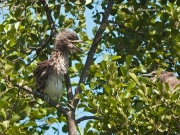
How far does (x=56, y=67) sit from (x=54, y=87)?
0.99 feet

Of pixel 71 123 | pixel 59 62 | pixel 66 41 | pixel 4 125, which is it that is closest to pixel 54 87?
pixel 59 62

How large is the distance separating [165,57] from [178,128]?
2.41 metres

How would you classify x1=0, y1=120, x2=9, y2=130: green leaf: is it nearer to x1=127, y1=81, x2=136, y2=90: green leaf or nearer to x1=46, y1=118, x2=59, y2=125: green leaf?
x1=127, y1=81, x2=136, y2=90: green leaf

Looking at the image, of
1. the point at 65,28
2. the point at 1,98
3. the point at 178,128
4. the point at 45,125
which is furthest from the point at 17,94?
the point at 178,128

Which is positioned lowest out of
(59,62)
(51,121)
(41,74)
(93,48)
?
(51,121)

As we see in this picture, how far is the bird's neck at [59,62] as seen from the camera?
7289 mm

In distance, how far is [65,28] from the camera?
757 centimetres

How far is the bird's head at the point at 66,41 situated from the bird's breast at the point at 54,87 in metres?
0.42

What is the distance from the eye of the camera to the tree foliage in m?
5.39

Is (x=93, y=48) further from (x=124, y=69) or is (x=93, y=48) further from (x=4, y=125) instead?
(x=4, y=125)

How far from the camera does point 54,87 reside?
295 inches

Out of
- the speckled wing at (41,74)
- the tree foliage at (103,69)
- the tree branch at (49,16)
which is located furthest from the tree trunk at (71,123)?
the tree branch at (49,16)

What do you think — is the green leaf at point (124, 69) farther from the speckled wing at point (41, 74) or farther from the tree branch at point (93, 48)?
the speckled wing at point (41, 74)

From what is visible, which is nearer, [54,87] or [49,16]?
[49,16]
